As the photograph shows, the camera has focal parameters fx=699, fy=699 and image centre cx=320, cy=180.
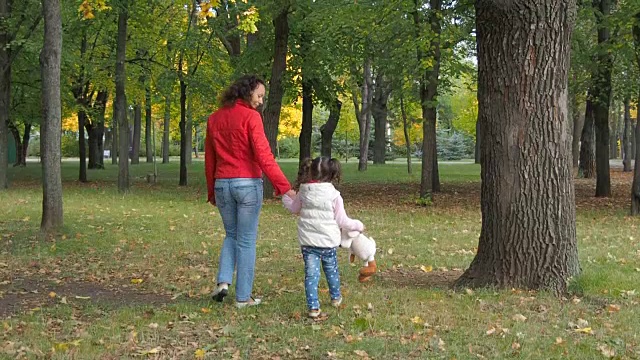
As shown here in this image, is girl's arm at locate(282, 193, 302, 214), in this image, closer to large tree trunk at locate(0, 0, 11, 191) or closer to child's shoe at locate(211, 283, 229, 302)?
child's shoe at locate(211, 283, 229, 302)

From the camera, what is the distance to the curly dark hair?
591 centimetres

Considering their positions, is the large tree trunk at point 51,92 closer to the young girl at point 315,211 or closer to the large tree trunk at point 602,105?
the young girl at point 315,211

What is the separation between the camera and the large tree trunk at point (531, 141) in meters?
6.41

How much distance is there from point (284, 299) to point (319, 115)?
63330 mm

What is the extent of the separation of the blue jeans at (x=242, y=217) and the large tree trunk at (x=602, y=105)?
1598 cm

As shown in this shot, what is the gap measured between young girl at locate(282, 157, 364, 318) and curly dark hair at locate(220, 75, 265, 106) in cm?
79

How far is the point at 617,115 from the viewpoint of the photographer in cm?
5856

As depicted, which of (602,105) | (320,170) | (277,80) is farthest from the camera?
(602,105)

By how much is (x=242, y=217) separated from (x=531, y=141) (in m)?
2.74

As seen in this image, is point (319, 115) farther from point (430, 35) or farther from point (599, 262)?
point (599, 262)

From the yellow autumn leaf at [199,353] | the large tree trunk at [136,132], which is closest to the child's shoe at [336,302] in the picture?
the yellow autumn leaf at [199,353]

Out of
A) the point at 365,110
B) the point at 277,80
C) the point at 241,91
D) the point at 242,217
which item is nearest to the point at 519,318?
the point at 242,217

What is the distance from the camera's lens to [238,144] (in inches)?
231

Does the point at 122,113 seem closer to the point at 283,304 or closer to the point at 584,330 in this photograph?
the point at 283,304
